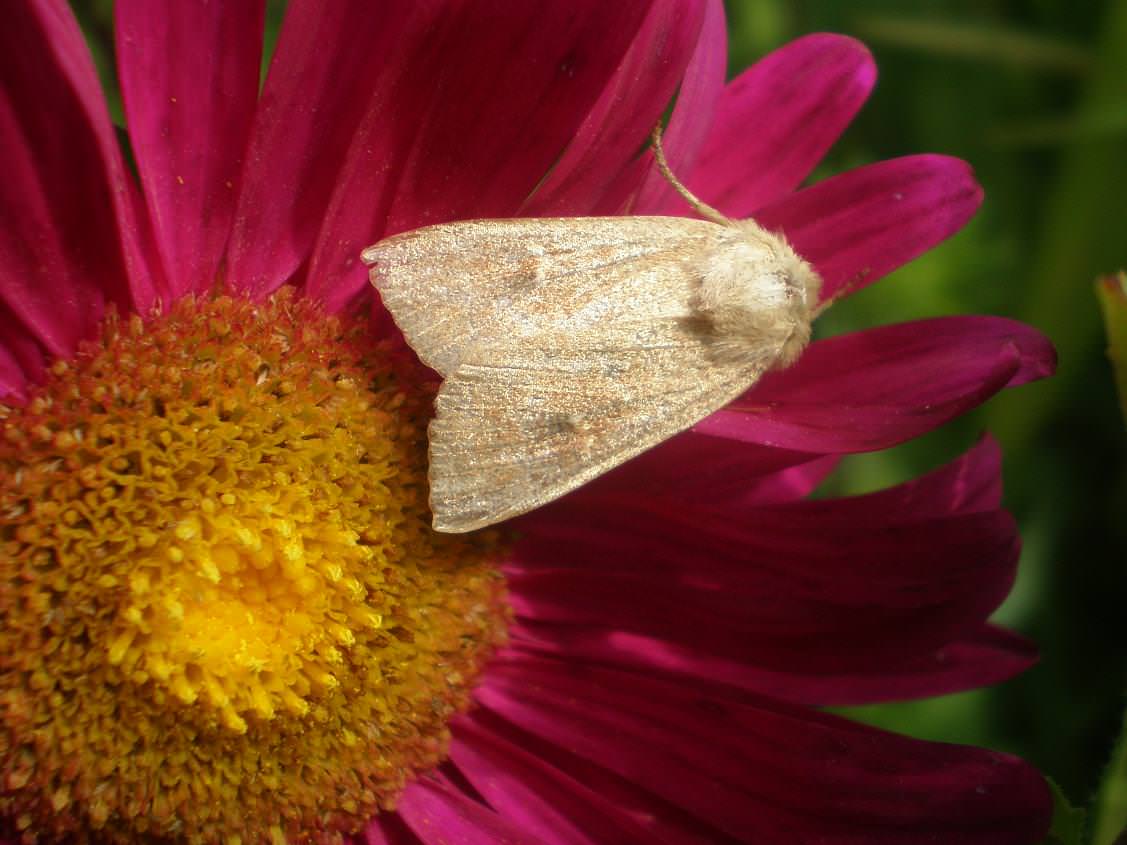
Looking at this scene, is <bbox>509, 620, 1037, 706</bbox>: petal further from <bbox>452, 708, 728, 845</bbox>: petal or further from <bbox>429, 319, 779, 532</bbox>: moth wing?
<bbox>429, 319, 779, 532</bbox>: moth wing

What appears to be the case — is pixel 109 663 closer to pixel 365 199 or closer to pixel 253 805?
pixel 253 805

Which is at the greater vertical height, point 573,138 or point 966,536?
point 573,138

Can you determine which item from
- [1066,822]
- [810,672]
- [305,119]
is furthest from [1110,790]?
[305,119]

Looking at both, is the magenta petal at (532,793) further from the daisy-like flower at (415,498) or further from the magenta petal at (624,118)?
the magenta petal at (624,118)

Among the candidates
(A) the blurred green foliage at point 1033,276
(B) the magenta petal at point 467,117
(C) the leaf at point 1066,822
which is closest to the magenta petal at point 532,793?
(C) the leaf at point 1066,822

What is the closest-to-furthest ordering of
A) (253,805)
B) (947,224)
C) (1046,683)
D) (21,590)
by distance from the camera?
(21,590) → (253,805) → (947,224) → (1046,683)

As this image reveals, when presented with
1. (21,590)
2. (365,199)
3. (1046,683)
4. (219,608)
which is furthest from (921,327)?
(1046,683)

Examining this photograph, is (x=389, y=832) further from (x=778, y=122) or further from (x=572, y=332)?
(x=778, y=122)
